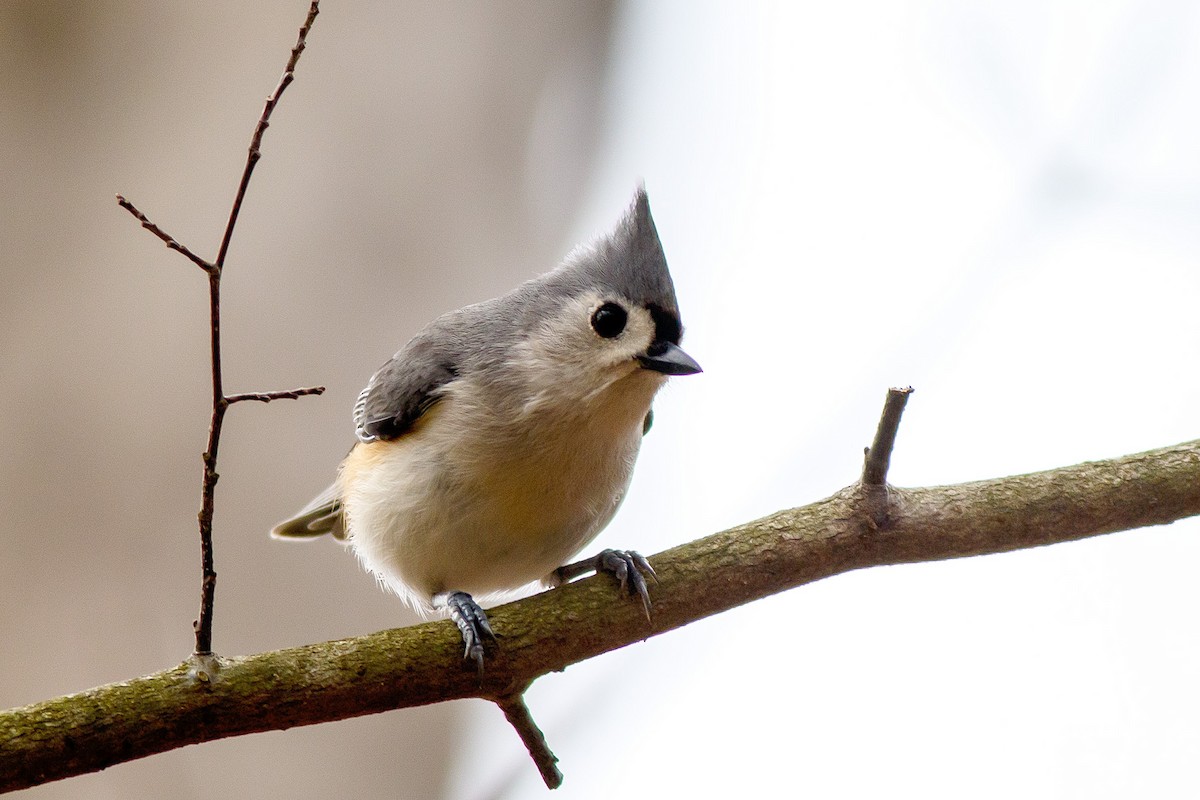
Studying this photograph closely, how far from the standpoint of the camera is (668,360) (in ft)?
6.00

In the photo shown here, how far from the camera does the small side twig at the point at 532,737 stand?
1648 mm

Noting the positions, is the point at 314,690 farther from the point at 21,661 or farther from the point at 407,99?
the point at 407,99

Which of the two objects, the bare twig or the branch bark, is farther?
the branch bark

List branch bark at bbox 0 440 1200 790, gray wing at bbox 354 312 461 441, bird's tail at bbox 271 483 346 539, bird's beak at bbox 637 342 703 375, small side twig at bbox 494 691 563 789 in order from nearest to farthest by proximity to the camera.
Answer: branch bark at bbox 0 440 1200 790
small side twig at bbox 494 691 563 789
bird's beak at bbox 637 342 703 375
gray wing at bbox 354 312 461 441
bird's tail at bbox 271 483 346 539

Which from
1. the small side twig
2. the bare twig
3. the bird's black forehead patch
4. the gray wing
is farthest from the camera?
the gray wing

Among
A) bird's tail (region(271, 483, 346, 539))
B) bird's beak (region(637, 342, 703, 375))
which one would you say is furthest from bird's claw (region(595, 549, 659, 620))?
bird's tail (region(271, 483, 346, 539))

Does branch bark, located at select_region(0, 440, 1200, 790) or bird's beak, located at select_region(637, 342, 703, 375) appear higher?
bird's beak, located at select_region(637, 342, 703, 375)

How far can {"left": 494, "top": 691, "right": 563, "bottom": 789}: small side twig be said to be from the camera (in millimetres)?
1648

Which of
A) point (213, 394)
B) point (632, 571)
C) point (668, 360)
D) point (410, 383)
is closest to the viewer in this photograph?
point (213, 394)

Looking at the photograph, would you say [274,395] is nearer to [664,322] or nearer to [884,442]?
[664,322]

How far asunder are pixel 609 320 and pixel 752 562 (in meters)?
0.56

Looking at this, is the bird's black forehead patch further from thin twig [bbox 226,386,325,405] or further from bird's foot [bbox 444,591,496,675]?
thin twig [bbox 226,386,325,405]

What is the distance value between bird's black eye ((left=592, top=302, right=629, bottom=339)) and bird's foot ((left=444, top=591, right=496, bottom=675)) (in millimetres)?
570

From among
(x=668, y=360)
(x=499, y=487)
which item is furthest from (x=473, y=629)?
(x=668, y=360)
